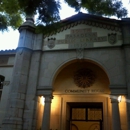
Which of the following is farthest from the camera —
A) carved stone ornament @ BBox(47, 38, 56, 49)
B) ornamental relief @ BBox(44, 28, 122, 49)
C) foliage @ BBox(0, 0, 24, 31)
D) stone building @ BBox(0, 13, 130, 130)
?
carved stone ornament @ BBox(47, 38, 56, 49)

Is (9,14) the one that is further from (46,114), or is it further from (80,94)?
(80,94)

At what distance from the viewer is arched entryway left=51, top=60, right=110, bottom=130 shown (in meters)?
10.7

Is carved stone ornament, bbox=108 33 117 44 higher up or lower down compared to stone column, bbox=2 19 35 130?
higher up

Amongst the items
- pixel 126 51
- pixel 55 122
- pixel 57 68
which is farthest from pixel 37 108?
pixel 126 51

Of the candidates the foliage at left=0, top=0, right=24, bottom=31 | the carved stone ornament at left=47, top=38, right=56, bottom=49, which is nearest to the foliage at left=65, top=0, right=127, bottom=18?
the foliage at left=0, top=0, right=24, bottom=31

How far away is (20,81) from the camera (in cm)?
1021

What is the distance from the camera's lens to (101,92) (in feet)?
35.0

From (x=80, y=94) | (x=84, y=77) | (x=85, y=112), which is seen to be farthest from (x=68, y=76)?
(x=85, y=112)

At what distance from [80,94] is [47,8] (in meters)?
5.45

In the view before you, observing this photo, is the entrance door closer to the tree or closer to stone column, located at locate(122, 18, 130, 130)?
stone column, located at locate(122, 18, 130, 130)

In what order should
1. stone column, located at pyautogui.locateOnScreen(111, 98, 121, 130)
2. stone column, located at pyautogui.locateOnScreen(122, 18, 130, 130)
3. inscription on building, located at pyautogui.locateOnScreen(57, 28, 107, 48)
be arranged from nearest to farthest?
stone column, located at pyautogui.locateOnScreen(111, 98, 121, 130) < stone column, located at pyautogui.locateOnScreen(122, 18, 130, 130) < inscription on building, located at pyautogui.locateOnScreen(57, 28, 107, 48)

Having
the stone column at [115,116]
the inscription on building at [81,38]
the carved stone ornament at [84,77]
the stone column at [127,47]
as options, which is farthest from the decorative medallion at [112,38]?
the stone column at [115,116]

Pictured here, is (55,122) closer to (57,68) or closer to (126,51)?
(57,68)

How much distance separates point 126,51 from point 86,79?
2642 mm
